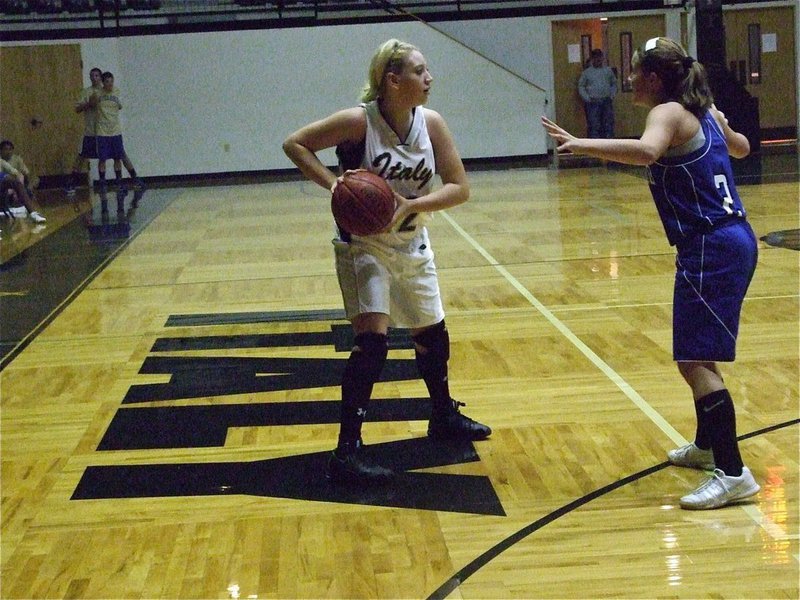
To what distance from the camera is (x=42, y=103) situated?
1848 centimetres

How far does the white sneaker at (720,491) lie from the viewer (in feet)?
11.7

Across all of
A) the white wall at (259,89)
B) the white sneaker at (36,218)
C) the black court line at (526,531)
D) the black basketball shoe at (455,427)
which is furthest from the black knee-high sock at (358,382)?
the white wall at (259,89)

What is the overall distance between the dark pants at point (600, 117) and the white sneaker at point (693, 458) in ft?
50.6

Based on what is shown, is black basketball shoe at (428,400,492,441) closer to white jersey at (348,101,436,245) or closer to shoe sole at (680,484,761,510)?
white jersey at (348,101,436,245)

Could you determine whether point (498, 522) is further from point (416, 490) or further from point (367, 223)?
point (367, 223)

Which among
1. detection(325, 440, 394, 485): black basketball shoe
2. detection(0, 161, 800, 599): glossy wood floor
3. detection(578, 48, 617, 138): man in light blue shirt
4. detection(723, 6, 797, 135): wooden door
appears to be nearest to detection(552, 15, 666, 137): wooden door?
detection(578, 48, 617, 138): man in light blue shirt

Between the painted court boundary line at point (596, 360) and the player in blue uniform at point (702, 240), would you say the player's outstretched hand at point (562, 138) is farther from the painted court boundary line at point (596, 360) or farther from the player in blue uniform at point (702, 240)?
the painted court boundary line at point (596, 360)

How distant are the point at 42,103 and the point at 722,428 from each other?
16.7m

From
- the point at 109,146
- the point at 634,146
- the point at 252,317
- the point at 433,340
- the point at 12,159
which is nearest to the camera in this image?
the point at 634,146

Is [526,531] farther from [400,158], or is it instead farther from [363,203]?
[400,158]

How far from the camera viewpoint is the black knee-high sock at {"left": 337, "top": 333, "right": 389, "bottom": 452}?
13.1ft

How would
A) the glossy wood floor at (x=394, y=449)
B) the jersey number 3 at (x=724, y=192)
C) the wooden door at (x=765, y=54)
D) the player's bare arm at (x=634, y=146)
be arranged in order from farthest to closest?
the wooden door at (x=765, y=54), the jersey number 3 at (x=724, y=192), the player's bare arm at (x=634, y=146), the glossy wood floor at (x=394, y=449)

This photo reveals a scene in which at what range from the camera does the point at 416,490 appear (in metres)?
3.90

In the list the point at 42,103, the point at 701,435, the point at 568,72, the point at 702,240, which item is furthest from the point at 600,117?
the point at 702,240
